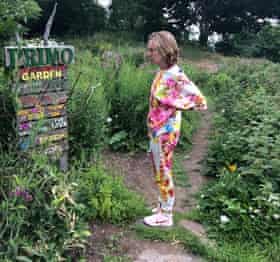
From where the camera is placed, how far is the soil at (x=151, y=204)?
330 centimetres

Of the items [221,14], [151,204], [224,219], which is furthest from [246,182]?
[221,14]

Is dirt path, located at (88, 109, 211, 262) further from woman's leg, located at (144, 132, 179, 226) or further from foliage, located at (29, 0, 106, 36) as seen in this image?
foliage, located at (29, 0, 106, 36)

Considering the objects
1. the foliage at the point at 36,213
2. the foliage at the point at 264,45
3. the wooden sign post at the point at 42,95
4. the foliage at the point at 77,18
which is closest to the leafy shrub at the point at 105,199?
the wooden sign post at the point at 42,95

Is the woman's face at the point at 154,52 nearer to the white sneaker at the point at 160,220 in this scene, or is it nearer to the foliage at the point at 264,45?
the white sneaker at the point at 160,220

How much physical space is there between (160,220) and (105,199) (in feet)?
1.79

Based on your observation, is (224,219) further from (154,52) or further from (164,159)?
(154,52)

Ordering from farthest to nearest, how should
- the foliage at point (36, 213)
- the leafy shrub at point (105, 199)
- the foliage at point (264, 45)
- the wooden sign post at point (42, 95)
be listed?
the foliage at point (264, 45) < the leafy shrub at point (105, 199) < the wooden sign post at point (42, 95) < the foliage at point (36, 213)

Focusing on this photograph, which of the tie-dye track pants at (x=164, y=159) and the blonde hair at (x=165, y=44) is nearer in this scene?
the blonde hair at (x=165, y=44)

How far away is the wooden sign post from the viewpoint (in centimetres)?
304

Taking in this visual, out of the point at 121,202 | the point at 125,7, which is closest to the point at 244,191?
the point at 121,202

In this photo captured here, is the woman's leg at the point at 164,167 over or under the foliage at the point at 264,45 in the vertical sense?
under

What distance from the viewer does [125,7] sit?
28688mm

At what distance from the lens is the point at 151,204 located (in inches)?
169

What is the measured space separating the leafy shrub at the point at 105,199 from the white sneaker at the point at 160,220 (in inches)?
7.4
